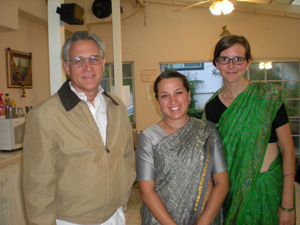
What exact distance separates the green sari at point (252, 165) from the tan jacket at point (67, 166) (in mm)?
663

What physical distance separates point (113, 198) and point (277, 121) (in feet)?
3.30

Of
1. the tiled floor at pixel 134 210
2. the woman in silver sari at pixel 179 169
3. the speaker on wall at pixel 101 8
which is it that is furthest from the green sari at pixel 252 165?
the speaker on wall at pixel 101 8

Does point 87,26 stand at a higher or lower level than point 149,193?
higher

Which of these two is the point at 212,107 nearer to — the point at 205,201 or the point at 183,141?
the point at 183,141

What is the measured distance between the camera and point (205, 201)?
1311 millimetres

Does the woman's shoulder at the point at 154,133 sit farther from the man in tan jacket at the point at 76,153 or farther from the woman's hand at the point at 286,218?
the woman's hand at the point at 286,218

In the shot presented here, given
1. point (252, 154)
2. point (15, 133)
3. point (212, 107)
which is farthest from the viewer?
point (15, 133)

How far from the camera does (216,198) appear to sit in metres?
1.30

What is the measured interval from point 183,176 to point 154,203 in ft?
0.66

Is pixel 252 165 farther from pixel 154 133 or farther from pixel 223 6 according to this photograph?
pixel 223 6

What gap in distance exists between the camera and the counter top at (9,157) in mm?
2277

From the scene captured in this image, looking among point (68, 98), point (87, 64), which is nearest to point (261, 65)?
point (87, 64)

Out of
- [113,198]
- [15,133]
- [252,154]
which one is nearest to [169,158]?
[113,198]

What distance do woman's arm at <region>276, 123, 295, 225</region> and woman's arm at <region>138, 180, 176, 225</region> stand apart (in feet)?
2.15
